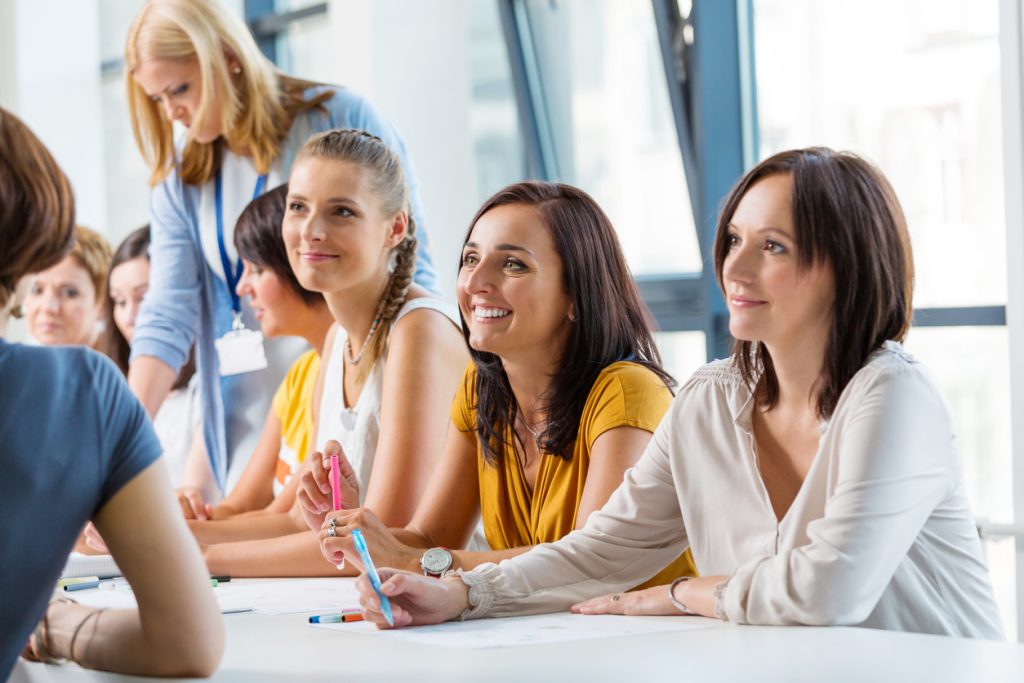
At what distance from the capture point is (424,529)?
6.74 feet

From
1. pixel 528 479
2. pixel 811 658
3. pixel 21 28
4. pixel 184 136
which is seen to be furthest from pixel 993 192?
pixel 21 28

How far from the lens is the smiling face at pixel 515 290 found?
1960mm

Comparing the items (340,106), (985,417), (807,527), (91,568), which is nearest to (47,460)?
(807,527)

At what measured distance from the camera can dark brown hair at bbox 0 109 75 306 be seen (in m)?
1.15

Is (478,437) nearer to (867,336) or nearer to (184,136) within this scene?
(867,336)

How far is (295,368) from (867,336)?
5.27 feet

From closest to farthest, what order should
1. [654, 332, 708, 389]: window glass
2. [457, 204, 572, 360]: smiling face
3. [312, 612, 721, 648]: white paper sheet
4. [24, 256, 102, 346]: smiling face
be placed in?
[312, 612, 721, 648]: white paper sheet → [457, 204, 572, 360]: smiling face → [24, 256, 102, 346]: smiling face → [654, 332, 708, 389]: window glass

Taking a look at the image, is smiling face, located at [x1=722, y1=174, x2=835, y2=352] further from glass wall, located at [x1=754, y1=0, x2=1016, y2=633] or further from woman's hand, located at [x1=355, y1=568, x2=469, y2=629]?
glass wall, located at [x1=754, y1=0, x2=1016, y2=633]

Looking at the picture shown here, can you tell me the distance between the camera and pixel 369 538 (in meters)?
1.81

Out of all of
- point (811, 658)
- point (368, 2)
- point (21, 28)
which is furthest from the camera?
point (21, 28)

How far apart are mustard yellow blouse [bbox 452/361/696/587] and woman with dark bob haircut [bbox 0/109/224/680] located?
2.68 ft

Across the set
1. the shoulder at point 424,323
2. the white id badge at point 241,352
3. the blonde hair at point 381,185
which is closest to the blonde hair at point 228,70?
the white id badge at point 241,352

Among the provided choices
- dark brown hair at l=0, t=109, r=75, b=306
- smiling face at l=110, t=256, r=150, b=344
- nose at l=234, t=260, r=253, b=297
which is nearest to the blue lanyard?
nose at l=234, t=260, r=253, b=297

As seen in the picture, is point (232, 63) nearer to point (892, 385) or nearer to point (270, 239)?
point (270, 239)
